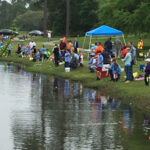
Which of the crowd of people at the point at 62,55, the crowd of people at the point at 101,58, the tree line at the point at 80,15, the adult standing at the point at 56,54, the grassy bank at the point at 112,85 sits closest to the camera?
the grassy bank at the point at 112,85

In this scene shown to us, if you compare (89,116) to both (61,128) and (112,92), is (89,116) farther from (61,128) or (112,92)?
(112,92)

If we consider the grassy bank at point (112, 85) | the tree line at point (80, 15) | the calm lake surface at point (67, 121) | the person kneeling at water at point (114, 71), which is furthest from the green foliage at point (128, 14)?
the calm lake surface at point (67, 121)

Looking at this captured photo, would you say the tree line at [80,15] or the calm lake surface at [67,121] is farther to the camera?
the tree line at [80,15]

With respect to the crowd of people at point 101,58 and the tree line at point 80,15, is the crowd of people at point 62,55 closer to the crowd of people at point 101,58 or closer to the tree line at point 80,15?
the crowd of people at point 101,58

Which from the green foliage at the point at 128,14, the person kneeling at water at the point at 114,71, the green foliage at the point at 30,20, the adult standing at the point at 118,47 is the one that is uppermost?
the green foliage at the point at 30,20

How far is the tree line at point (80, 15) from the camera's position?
177 ft

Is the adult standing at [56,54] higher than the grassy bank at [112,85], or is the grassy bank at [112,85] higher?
the adult standing at [56,54]

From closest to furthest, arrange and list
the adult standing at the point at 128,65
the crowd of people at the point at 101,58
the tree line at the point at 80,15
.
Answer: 1. the adult standing at the point at 128,65
2. the crowd of people at the point at 101,58
3. the tree line at the point at 80,15

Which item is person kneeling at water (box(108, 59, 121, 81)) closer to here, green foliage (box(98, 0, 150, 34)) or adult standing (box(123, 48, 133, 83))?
adult standing (box(123, 48, 133, 83))

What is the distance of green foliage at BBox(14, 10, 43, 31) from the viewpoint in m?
134

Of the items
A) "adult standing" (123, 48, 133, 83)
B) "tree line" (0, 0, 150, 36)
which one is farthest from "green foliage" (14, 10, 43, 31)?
"adult standing" (123, 48, 133, 83)

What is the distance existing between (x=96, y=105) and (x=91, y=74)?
1025cm

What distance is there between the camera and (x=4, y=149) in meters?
14.7

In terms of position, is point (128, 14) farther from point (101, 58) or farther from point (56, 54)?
point (101, 58)
